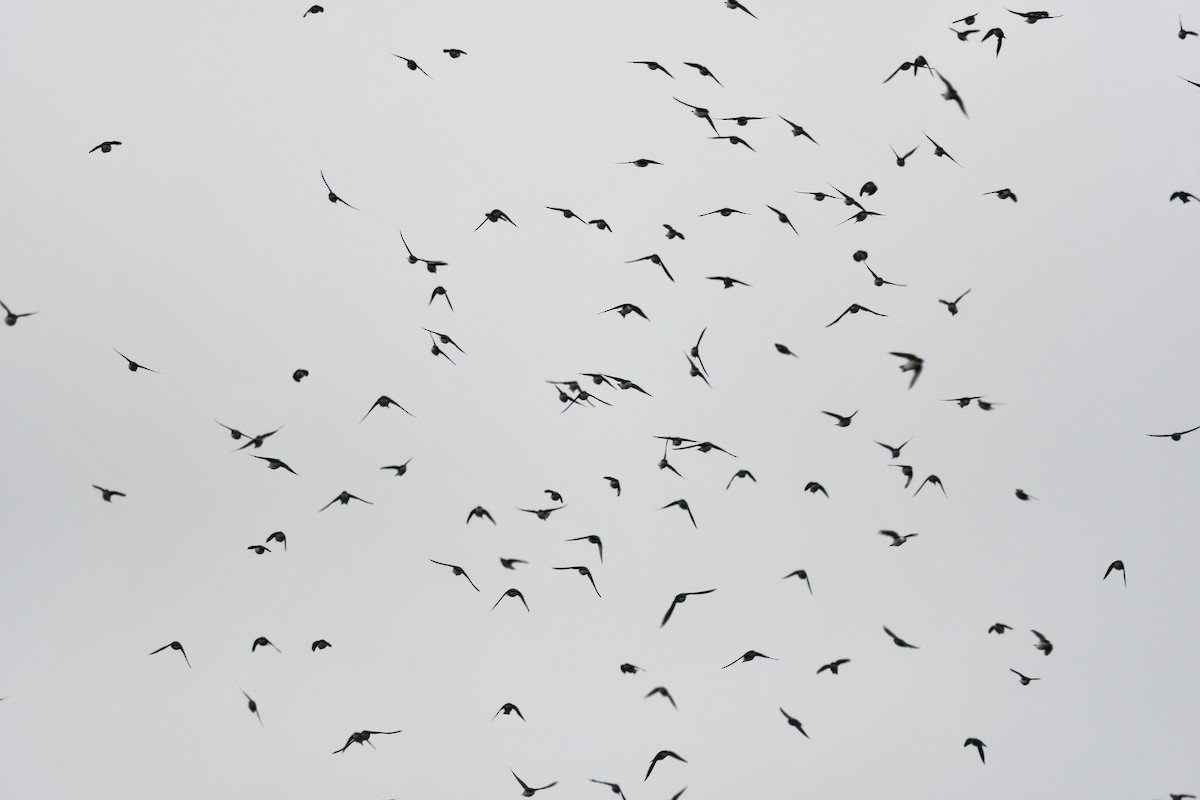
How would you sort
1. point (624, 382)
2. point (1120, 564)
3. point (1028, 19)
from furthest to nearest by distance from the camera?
point (1120, 564) → point (624, 382) → point (1028, 19)

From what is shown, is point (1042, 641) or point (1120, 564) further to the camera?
point (1120, 564)

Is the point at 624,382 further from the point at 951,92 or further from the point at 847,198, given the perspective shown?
the point at 951,92

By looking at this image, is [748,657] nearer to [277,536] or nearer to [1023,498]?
[1023,498]

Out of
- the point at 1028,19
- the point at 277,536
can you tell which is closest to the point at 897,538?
the point at 1028,19

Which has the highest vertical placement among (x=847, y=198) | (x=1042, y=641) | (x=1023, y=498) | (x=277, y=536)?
(x=847, y=198)

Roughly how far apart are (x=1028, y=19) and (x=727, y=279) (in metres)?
16.2

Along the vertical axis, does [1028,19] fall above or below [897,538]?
above

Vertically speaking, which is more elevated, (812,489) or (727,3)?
(727,3)

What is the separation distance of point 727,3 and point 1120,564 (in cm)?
2909

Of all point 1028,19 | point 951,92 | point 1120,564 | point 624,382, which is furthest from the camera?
point 1120,564

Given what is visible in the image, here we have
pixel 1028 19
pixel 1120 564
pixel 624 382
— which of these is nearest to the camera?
pixel 1028 19

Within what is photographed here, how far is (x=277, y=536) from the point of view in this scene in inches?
2352

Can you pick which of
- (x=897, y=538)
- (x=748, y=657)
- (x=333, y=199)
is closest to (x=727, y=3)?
(x=333, y=199)

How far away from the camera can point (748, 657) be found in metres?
54.4
